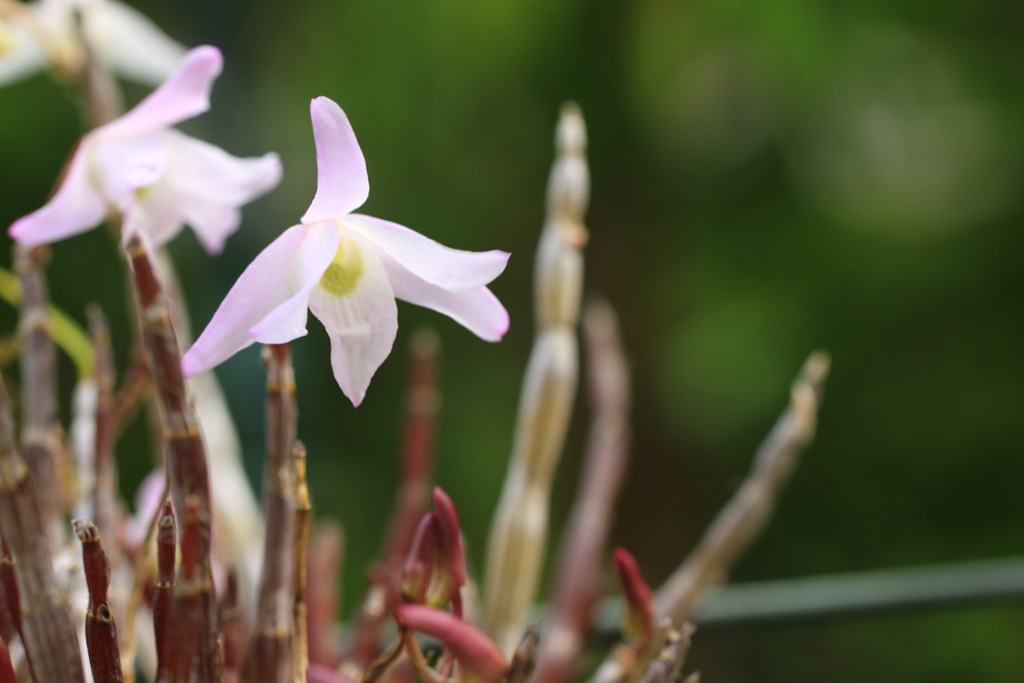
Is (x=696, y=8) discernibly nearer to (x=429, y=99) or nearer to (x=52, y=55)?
(x=429, y=99)

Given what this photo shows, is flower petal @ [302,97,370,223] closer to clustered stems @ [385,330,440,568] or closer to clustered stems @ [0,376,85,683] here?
clustered stems @ [0,376,85,683]

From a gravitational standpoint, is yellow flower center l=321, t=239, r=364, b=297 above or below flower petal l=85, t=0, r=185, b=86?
below

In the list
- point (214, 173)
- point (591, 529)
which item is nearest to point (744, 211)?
point (591, 529)

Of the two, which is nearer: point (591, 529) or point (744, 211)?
point (591, 529)

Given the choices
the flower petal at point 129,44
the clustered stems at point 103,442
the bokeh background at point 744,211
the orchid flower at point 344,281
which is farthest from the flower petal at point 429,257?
the bokeh background at point 744,211

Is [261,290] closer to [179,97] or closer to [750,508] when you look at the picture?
[179,97]

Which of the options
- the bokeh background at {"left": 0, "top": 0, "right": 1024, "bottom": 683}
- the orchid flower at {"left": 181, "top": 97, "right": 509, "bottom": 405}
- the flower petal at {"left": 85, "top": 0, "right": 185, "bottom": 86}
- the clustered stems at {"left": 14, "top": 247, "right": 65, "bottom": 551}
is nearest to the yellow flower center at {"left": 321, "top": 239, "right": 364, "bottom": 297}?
the orchid flower at {"left": 181, "top": 97, "right": 509, "bottom": 405}

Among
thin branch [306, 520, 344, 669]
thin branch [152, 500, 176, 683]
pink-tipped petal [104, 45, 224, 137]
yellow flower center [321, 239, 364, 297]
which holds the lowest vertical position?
thin branch [306, 520, 344, 669]

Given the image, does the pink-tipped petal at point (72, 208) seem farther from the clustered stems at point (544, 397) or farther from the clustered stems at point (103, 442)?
the clustered stems at point (544, 397)
